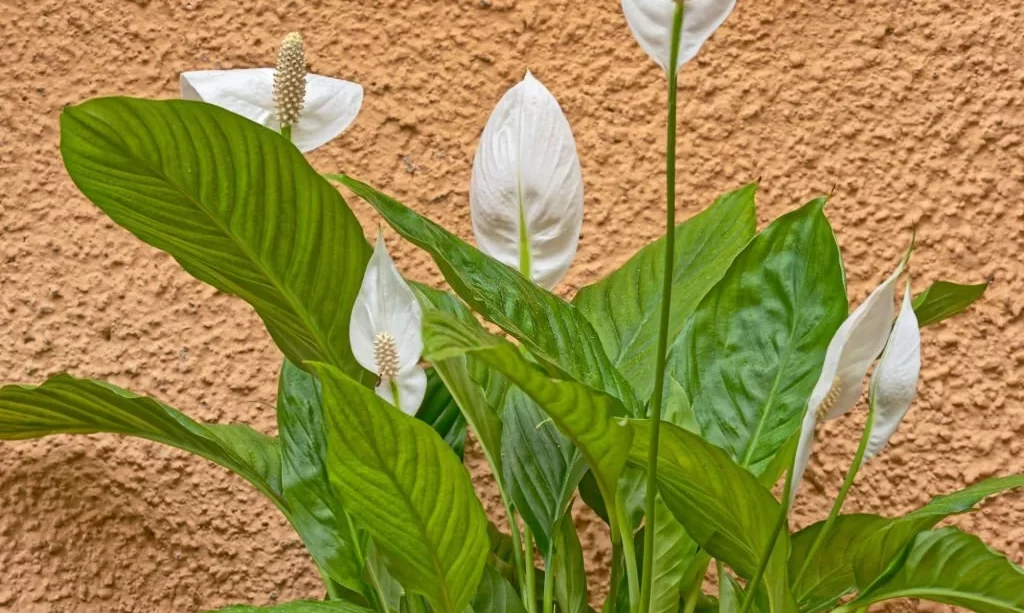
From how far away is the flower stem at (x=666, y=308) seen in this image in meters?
0.44

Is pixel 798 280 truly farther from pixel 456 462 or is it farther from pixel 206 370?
pixel 206 370

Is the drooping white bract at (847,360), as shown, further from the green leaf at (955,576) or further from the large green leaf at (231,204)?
the large green leaf at (231,204)

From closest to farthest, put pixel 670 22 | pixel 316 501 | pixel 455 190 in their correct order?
pixel 670 22
pixel 316 501
pixel 455 190

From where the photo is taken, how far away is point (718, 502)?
542 millimetres

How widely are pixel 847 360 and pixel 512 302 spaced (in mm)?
160

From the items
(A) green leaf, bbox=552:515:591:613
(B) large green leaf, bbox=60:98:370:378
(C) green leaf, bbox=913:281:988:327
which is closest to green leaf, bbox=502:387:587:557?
(A) green leaf, bbox=552:515:591:613

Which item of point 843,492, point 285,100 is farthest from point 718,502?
point 285,100

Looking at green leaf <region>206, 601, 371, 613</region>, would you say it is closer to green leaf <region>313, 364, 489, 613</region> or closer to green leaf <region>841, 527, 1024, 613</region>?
green leaf <region>313, 364, 489, 613</region>

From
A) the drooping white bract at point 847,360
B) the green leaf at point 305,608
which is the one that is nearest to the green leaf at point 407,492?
the green leaf at point 305,608

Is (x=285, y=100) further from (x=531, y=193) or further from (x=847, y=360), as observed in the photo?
(x=847, y=360)

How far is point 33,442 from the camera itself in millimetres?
833

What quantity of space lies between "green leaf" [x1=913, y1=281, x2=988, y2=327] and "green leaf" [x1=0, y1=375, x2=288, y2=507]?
40 centimetres

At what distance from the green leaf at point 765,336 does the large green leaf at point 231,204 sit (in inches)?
8.6

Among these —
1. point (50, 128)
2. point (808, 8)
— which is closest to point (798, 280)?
point (808, 8)
